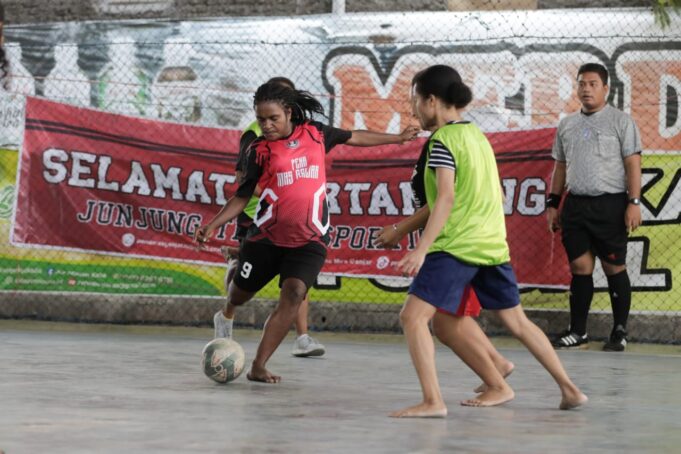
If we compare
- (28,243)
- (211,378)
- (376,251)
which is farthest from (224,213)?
(28,243)

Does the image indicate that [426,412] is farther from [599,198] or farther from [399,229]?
[599,198]

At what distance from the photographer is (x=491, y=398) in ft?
25.1

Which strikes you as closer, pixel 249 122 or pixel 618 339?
pixel 618 339

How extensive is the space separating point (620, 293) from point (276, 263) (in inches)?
163

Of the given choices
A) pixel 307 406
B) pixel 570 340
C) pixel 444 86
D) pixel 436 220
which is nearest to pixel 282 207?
pixel 307 406

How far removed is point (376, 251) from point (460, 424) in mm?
6624

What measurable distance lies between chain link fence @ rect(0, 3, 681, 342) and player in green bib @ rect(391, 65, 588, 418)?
5.59m

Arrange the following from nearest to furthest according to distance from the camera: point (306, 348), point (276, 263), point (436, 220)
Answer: point (436, 220) → point (276, 263) → point (306, 348)

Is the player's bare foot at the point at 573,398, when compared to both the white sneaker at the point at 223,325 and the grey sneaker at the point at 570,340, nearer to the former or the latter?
the white sneaker at the point at 223,325

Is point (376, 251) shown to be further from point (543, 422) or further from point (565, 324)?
point (543, 422)

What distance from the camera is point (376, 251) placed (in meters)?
13.4

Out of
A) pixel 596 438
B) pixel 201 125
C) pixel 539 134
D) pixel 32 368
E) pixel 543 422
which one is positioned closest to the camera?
pixel 596 438

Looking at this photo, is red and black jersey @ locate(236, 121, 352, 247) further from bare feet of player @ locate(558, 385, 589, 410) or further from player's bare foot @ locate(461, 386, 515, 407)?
bare feet of player @ locate(558, 385, 589, 410)

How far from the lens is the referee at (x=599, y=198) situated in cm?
1212
